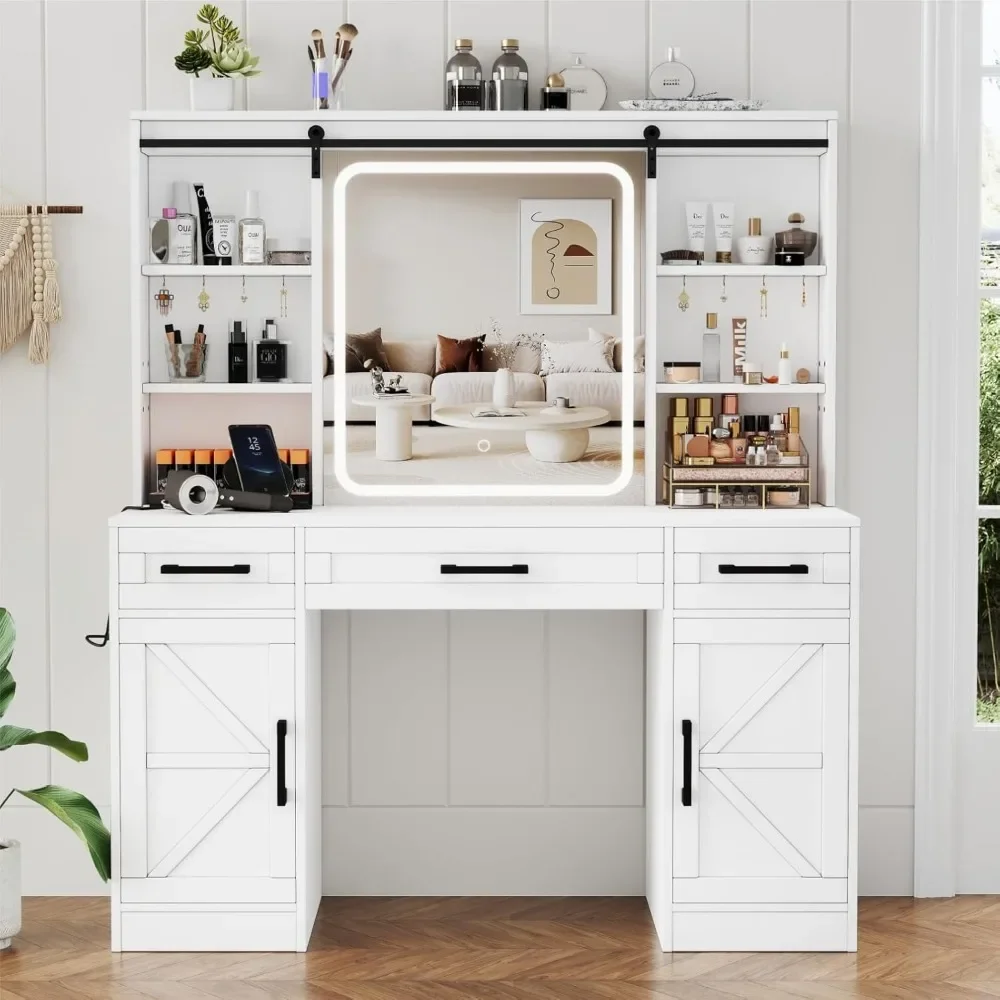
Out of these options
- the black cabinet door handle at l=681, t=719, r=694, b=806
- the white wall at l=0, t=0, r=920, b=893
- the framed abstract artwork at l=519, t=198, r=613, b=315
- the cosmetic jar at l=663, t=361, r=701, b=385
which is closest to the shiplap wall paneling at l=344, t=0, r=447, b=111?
the white wall at l=0, t=0, r=920, b=893

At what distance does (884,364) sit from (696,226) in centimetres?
63

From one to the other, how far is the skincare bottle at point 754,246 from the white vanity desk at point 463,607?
2.23 ft

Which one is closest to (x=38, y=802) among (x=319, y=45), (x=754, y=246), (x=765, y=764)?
(x=765, y=764)

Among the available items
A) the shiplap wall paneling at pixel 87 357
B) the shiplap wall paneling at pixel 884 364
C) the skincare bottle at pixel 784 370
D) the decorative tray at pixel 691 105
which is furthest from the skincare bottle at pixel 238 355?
the shiplap wall paneling at pixel 884 364

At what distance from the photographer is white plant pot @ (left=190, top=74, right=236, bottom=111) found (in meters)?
2.90

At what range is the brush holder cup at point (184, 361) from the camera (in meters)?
2.97

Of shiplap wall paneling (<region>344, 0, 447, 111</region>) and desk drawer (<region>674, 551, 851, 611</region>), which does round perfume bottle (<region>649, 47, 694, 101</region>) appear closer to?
shiplap wall paneling (<region>344, 0, 447, 111</region>)

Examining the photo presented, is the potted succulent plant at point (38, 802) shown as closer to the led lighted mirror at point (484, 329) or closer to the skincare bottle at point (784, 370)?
the led lighted mirror at point (484, 329)

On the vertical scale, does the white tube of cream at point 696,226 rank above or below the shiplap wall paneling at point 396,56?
below

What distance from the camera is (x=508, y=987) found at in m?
2.64

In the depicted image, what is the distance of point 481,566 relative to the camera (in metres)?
2.69

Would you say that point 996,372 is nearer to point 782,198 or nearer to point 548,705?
point 782,198

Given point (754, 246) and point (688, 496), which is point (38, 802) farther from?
point (754, 246)

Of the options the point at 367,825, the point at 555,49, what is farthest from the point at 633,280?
the point at 367,825
